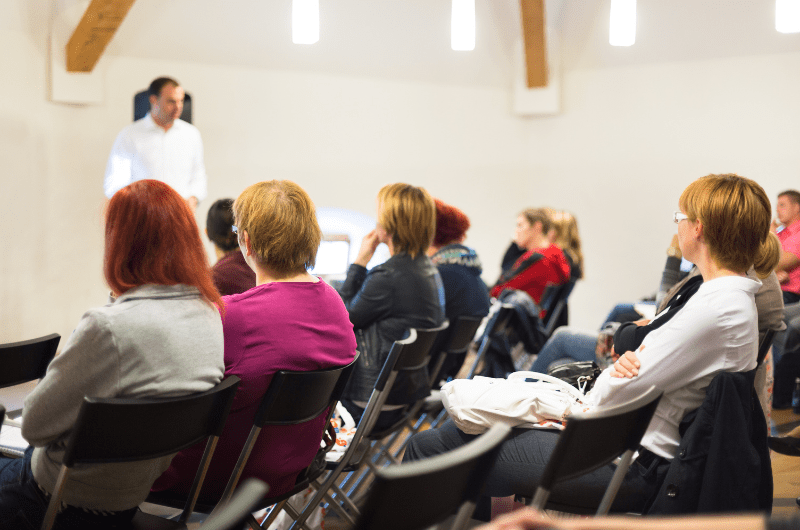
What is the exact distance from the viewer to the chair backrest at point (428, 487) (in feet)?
3.45

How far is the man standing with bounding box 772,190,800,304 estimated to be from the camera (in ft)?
15.9

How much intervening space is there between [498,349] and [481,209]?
11.4 feet

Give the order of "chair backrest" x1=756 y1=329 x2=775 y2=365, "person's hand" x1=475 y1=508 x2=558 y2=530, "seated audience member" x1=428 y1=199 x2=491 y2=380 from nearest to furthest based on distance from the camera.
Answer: "person's hand" x1=475 y1=508 x2=558 y2=530 < "chair backrest" x1=756 y1=329 x2=775 y2=365 < "seated audience member" x1=428 y1=199 x2=491 y2=380

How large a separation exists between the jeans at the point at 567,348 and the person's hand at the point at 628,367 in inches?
74.5

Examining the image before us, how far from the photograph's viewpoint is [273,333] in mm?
1902

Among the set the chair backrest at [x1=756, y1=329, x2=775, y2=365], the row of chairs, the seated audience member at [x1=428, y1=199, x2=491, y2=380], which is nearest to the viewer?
the row of chairs

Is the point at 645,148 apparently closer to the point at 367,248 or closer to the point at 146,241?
the point at 367,248

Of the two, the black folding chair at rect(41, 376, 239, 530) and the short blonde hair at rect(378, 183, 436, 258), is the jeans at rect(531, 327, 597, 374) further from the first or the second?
the black folding chair at rect(41, 376, 239, 530)

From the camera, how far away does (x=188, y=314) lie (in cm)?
166

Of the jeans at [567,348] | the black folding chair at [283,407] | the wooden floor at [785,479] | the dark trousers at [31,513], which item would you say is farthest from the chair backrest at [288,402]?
the jeans at [567,348]

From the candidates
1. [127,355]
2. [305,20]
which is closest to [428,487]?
[127,355]

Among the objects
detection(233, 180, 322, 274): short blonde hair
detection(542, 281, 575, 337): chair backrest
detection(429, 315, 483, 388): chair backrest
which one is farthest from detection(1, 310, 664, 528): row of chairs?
detection(542, 281, 575, 337): chair backrest

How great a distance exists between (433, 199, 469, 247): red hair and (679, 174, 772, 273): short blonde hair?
207 centimetres

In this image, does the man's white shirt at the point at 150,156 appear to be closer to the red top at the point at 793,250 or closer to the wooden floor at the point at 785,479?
the wooden floor at the point at 785,479
